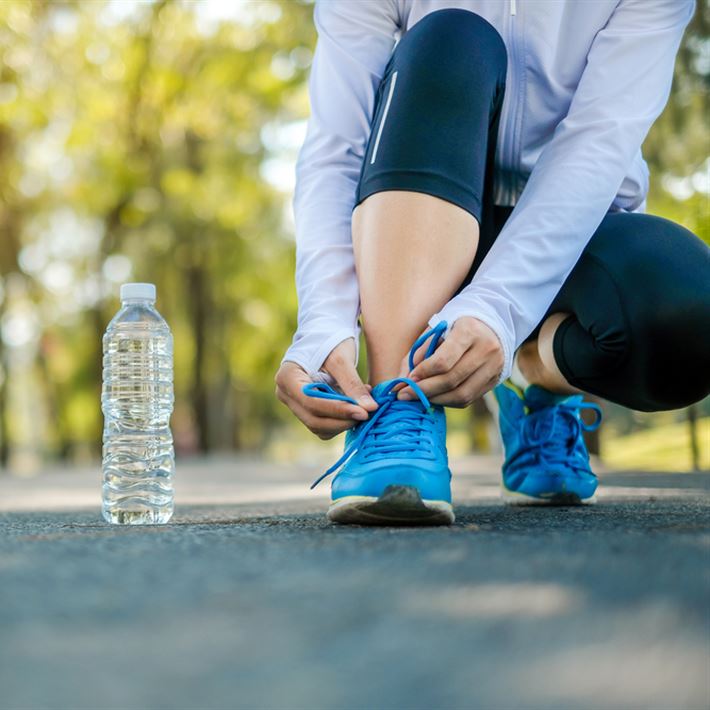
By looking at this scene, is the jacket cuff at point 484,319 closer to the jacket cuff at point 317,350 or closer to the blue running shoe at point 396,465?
the blue running shoe at point 396,465

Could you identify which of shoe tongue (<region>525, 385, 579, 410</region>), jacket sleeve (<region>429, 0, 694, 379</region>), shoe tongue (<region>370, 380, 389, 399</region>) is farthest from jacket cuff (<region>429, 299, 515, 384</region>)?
shoe tongue (<region>525, 385, 579, 410</region>)

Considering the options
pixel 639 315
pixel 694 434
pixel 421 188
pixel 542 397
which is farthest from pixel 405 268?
pixel 694 434

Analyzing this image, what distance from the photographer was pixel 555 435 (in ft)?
8.11

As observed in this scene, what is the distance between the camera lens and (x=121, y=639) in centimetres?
83

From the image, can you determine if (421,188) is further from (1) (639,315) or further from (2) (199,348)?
(2) (199,348)

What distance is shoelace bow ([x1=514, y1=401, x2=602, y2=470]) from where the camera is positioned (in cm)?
247

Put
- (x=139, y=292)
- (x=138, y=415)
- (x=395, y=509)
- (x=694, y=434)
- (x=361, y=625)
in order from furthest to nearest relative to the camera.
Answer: (x=694, y=434)
(x=138, y=415)
(x=139, y=292)
(x=395, y=509)
(x=361, y=625)

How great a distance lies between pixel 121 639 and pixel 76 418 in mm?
28290

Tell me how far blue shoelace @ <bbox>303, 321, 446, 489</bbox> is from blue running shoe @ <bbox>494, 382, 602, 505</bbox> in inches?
30.9

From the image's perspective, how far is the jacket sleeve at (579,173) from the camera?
1833 mm

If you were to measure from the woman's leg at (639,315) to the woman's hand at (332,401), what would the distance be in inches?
22.3

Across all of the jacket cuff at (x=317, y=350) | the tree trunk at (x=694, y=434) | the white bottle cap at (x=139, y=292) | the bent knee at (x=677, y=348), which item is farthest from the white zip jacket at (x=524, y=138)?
the tree trunk at (x=694, y=434)

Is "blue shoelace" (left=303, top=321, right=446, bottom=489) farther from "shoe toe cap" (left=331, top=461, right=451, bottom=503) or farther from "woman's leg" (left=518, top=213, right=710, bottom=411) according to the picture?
"woman's leg" (left=518, top=213, right=710, bottom=411)

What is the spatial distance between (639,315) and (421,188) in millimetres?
548
